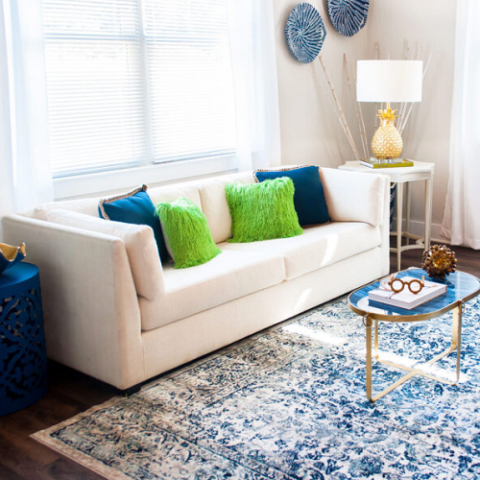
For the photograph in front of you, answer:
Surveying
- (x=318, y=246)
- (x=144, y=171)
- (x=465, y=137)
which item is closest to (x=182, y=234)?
(x=318, y=246)

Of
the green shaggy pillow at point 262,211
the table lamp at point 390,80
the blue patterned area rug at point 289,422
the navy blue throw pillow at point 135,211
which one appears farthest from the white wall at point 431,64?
the navy blue throw pillow at point 135,211

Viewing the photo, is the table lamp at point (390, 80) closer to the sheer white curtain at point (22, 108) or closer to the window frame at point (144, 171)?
the window frame at point (144, 171)

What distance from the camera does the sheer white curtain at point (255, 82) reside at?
14.4 ft

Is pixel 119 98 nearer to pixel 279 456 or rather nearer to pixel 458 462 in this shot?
pixel 279 456

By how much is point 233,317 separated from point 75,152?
1344 mm

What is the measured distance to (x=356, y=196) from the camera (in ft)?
13.4

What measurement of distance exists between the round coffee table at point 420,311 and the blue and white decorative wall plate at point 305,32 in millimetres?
2285

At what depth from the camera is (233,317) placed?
3.24 metres

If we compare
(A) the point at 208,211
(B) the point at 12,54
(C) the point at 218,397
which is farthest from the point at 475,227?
(B) the point at 12,54

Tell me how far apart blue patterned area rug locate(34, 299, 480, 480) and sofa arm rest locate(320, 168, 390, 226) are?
3.21 feet

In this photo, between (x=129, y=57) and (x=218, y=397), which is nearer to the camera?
(x=218, y=397)

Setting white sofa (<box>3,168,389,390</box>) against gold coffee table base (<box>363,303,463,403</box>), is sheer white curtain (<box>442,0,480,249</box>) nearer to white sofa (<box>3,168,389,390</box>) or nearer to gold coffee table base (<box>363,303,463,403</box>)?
white sofa (<box>3,168,389,390</box>)

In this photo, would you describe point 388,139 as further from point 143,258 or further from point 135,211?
point 143,258

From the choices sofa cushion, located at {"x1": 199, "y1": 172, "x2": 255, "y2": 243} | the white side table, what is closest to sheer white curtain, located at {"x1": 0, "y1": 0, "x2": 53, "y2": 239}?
sofa cushion, located at {"x1": 199, "y1": 172, "x2": 255, "y2": 243}
